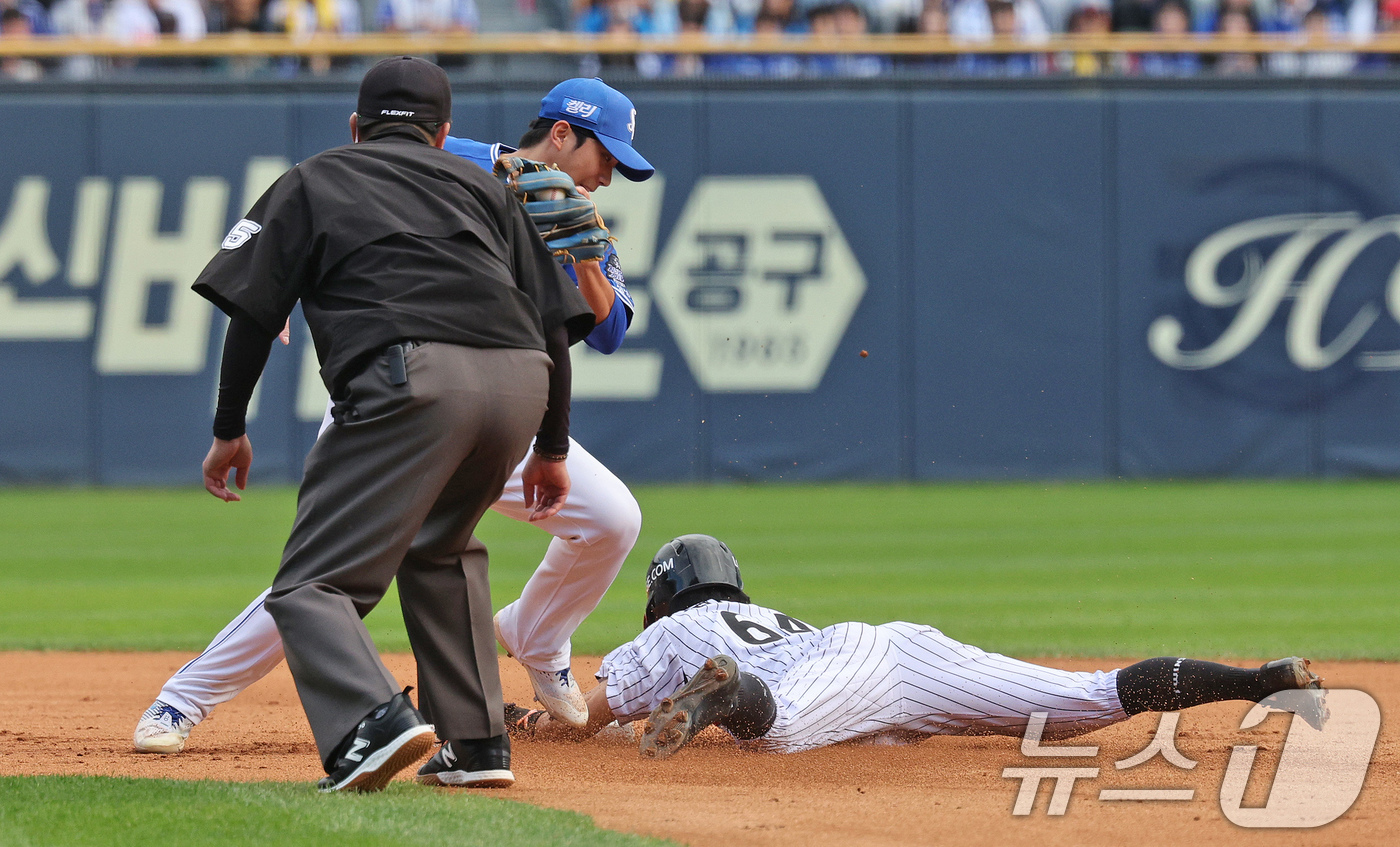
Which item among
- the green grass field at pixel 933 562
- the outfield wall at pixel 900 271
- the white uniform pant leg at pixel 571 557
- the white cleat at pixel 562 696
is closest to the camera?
the white uniform pant leg at pixel 571 557

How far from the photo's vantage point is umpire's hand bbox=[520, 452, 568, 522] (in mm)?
3684

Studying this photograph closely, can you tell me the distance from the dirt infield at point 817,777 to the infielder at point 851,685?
0.10 m

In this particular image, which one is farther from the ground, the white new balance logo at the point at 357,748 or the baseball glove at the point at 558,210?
the baseball glove at the point at 558,210

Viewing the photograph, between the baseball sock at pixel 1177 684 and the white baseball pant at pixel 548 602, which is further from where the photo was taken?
the white baseball pant at pixel 548 602

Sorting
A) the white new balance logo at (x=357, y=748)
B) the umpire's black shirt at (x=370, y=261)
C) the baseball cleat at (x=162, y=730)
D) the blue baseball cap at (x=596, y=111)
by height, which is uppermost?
the blue baseball cap at (x=596, y=111)

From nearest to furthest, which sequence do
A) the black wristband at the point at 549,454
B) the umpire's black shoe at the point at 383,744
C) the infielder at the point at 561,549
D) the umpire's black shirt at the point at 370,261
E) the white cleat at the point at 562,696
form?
1. the umpire's black shoe at the point at 383,744
2. the umpire's black shirt at the point at 370,261
3. the black wristband at the point at 549,454
4. the infielder at the point at 561,549
5. the white cleat at the point at 562,696

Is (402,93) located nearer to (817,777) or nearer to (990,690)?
(817,777)

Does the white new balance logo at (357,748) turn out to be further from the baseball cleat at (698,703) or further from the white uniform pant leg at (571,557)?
the white uniform pant leg at (571,557)

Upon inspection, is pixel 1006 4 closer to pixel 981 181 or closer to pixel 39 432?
pixel 981 181

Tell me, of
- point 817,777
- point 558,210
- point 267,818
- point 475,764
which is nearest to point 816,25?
point 558,210

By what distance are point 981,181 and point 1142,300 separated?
68.1 inches

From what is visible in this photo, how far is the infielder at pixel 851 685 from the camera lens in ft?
12.6

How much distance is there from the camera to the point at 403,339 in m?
3.25

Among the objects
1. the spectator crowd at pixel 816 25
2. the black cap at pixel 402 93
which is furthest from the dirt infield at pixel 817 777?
the spectator crowd at pixel 816 25
